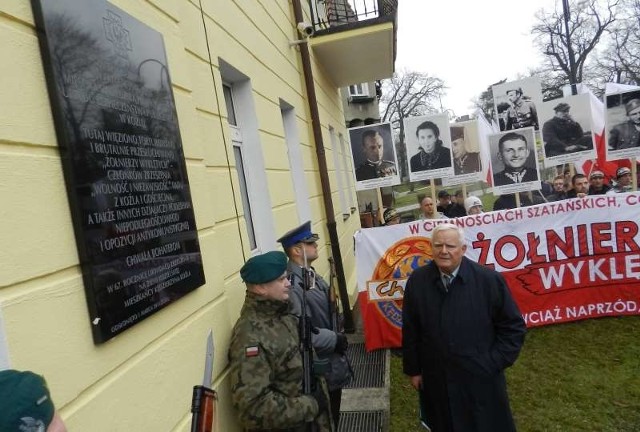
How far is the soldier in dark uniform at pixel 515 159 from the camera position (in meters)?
6.48

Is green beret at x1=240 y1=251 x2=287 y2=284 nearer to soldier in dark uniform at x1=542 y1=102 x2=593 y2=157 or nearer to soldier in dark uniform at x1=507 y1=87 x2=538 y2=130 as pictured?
soldier in dark uniform at x1=542 y1=102 x2=593 y2=157

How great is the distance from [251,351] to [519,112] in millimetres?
6645

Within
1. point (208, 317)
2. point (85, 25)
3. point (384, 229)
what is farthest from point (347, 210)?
point (85, 25)

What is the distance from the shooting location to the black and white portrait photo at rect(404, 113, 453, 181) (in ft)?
21.0

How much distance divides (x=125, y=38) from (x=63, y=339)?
1.15m

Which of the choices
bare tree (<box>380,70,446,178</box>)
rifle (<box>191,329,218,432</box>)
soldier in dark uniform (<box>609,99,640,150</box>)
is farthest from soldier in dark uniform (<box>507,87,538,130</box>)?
bare tree (<box>380,70,446,178</box>)

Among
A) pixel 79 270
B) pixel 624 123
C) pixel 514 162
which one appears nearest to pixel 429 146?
pixel 514 162

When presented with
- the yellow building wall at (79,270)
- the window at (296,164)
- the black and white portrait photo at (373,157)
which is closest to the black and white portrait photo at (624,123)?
the black and white portrait photo at (373,157)

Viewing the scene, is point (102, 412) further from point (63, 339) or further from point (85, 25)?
point (85, 25)

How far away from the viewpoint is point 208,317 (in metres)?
2.27

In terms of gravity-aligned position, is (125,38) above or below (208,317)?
above

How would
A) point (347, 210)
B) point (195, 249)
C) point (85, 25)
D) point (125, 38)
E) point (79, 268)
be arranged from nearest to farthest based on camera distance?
point (79, 268)
point (85, 25)
point (125, 38)
point (195, 249)
point (347, 210)

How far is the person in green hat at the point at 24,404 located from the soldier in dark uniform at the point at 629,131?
23.4 ft

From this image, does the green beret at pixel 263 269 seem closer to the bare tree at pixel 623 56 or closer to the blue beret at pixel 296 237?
the blue beret at pixel 296 237
